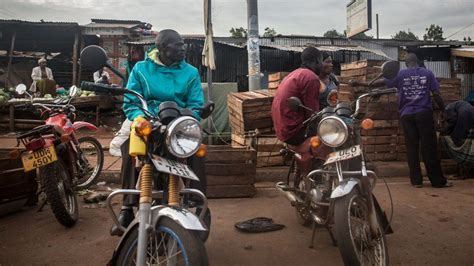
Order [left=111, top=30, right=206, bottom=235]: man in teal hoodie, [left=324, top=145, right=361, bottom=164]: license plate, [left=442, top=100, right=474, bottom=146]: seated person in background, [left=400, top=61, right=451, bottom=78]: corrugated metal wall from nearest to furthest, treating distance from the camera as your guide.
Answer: [left=324, top=145, right=361, bottom=164]: license plate, [left=111, top=30, right=206, bottom=235]: man in teal hoodie, [left=442, top=100, right=474, bottom=146]: seated person in background, [left=400, top=61, right=451, bottom=78]: corrugated metal wall

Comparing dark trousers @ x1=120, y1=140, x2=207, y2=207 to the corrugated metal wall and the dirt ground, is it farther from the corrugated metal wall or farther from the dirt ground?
the corrugated metal wall

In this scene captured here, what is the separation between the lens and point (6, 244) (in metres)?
3.55

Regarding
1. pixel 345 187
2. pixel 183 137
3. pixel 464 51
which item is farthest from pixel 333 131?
pixel 464 51

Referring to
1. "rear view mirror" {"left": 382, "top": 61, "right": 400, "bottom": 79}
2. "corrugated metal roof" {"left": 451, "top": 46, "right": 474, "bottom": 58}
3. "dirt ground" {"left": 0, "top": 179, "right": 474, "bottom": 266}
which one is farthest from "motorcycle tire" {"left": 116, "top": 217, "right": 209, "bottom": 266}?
"corrugated metal roof" {"left": 451, "top": 46, "right": 474, "bottom": 58}

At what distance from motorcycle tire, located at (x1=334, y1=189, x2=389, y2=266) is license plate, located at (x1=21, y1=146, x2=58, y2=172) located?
110 inches

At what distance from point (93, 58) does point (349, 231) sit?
74.5 inches

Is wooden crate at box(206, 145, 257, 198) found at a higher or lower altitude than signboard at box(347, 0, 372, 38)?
lower

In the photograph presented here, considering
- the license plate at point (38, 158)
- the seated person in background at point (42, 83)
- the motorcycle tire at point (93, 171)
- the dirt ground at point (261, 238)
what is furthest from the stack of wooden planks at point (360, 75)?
the seated person in background at point (42, 83)

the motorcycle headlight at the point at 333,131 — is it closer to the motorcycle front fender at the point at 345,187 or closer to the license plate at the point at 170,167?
the motorcycle front fender at the point at 345,187

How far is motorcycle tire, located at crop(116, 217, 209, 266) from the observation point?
6.27ft

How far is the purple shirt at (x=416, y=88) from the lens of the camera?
5.75 m

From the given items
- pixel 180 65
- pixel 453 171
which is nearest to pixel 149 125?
pixel 180 65

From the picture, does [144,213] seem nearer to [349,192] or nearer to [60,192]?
[349,192]

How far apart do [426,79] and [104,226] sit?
4.77 metres
